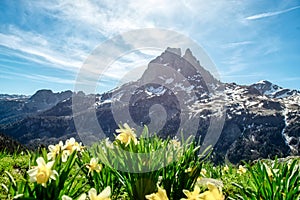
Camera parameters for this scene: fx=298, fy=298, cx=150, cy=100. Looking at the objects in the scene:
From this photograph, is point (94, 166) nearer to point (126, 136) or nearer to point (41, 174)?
point (126, 136)

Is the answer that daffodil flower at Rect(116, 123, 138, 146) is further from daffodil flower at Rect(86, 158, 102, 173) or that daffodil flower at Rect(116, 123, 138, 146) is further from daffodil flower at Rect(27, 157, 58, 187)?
daffodil flower at Rect(27, 157, 58, 187)

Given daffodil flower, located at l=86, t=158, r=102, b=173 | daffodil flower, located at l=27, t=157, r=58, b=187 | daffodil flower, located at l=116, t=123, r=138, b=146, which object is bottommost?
daffodil flower, located at l=86, t=158, r=102, b=173

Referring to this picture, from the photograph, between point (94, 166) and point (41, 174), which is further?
point (94, 166)

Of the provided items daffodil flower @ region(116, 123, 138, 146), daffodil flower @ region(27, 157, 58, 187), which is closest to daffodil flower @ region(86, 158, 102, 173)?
daffodil flower @ region(116, 123, 138, 146)

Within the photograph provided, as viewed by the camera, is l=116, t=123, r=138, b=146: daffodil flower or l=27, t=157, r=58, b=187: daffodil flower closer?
l=27, t=157, r=58, b=187: daffodil flower

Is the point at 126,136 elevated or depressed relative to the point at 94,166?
elevated

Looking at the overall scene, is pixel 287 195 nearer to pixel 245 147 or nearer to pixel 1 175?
pixel 1 175

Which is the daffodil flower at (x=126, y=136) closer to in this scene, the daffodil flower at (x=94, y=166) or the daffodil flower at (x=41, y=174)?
the daffodil flower at (x=94, y=166)

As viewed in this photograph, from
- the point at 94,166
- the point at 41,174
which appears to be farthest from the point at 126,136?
the point at 41,174

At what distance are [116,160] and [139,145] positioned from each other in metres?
0.25

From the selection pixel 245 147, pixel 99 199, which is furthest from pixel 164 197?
pixel 245 147

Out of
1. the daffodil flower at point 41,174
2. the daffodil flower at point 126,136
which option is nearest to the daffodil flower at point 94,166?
the daffodil flower at point 126,136

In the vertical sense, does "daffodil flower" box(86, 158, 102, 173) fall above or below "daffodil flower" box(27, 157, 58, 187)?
below

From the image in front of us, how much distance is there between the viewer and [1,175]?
14.5 feet
